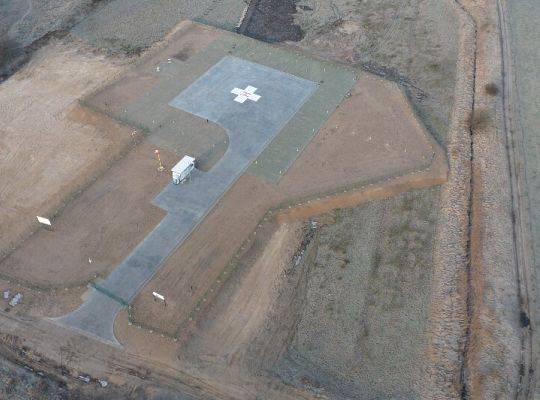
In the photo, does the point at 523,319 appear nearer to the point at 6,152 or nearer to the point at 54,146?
the point at 54,146

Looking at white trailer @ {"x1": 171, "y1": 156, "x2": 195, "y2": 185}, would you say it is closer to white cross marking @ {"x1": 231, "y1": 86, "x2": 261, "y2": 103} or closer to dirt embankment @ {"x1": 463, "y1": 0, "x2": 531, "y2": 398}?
white cross marking @ {"x1": 231, "y1": 86, "x2": 261, "y2": 103}

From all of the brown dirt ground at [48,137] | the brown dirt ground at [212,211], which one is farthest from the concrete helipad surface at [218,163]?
the brown dirt ground at [48,137]

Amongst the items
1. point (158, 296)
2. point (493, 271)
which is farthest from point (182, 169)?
point (493, 271)

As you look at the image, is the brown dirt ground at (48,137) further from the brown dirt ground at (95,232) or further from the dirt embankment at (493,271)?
the dirt embankment at (493,271)

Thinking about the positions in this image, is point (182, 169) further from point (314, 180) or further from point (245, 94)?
point (245, 94)

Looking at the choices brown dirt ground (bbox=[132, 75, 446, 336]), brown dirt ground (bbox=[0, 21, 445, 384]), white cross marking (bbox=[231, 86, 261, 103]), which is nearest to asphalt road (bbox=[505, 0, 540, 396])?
brown dirt ground (bbox=[132, 75, 446, 336])

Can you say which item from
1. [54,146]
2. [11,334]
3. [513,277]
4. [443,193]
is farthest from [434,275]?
[54,146]
